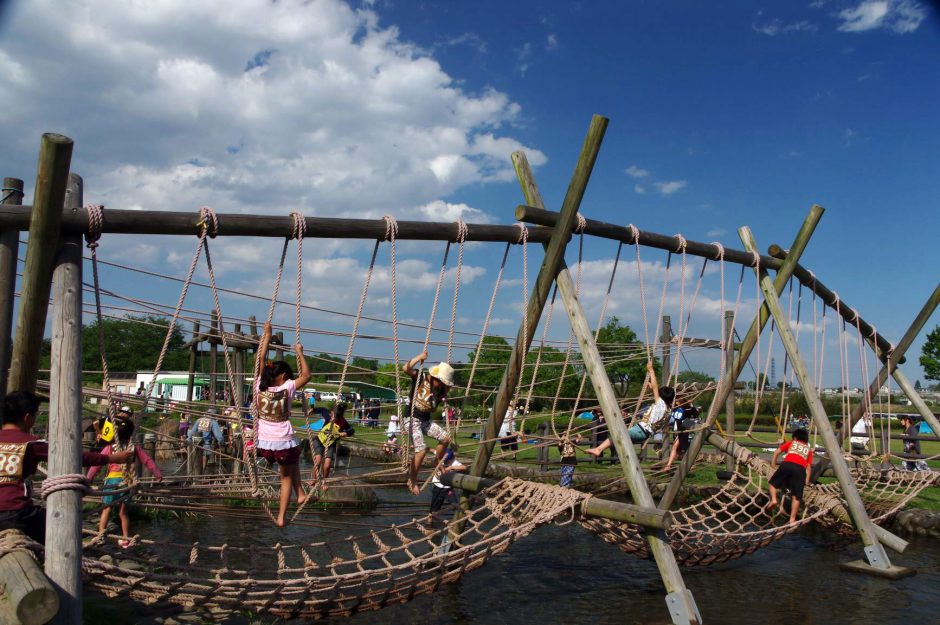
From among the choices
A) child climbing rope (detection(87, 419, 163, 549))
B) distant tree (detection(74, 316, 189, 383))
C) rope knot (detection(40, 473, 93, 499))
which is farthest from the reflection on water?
distant tree (detection(74, 316, 189, 383))

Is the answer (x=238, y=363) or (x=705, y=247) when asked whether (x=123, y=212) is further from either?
(x=238, y=363)

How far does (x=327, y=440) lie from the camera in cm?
653

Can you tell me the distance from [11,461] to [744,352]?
576 centimetres

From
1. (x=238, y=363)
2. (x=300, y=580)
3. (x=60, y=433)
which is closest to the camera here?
(x=60, y=433)

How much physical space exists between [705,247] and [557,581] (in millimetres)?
3609

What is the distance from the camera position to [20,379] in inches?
128

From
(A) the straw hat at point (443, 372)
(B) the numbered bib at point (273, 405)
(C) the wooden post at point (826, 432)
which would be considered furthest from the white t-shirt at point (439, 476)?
(C) the wooden post at point (826, 432)

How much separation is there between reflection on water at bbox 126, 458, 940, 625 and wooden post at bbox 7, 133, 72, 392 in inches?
113

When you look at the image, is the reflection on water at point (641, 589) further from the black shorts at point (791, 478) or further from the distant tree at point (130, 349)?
the distant tree at point (130, 349)

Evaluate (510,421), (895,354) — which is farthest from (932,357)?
(510,421)

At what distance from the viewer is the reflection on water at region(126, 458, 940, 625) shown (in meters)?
5.75

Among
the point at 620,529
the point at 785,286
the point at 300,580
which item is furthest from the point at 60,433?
the point at 785,286

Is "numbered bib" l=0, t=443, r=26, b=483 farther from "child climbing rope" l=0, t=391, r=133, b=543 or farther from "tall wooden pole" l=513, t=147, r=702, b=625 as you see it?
"tall wooden pole" l=513, t=147, r=702, b=625

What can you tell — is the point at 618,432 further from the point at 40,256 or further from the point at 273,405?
the point at 40,256
